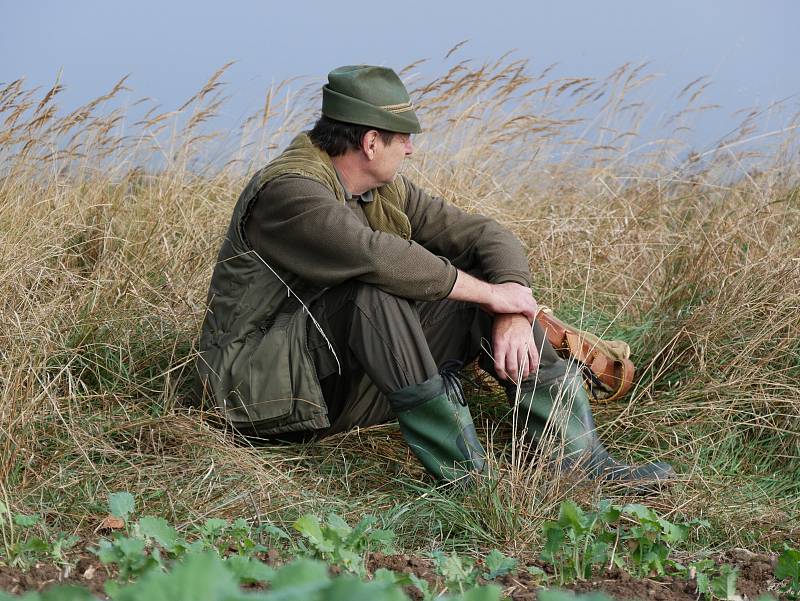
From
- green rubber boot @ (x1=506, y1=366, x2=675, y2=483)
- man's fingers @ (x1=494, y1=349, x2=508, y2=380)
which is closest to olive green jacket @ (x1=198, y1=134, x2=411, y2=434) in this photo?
man's fingers @ (x1=494, y1=349, x2=508, y2=380)

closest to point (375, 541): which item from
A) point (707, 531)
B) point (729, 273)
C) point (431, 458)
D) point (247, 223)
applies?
point (431, 458)

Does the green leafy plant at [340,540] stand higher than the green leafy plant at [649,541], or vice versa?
the green leafy plant at [340,540]

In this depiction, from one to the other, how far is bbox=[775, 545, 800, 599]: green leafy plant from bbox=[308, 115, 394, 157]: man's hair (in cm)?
190

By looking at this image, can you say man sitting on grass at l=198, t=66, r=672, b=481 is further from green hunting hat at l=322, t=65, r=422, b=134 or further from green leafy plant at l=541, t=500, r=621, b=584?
green leafy plant at l=541, t=500, r=621, b=584

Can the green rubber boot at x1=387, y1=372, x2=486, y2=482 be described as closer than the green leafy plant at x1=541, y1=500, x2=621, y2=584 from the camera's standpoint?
No

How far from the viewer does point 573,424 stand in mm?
3455

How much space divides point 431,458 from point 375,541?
0.56 meters

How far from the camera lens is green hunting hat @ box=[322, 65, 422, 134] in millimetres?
3600

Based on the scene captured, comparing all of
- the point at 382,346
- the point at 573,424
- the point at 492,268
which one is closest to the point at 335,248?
the point at 382,346

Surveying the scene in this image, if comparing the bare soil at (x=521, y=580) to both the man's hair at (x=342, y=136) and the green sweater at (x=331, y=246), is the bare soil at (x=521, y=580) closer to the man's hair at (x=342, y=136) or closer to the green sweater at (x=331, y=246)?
the green sweater at (x=331, y=246)

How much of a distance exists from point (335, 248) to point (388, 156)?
49 cm

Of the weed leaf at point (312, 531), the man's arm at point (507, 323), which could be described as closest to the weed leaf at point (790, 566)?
the weed leaf at point (312, 531)

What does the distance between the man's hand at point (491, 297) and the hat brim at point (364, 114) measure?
560 millimetres

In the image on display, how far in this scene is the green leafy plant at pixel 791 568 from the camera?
2.43 meters
